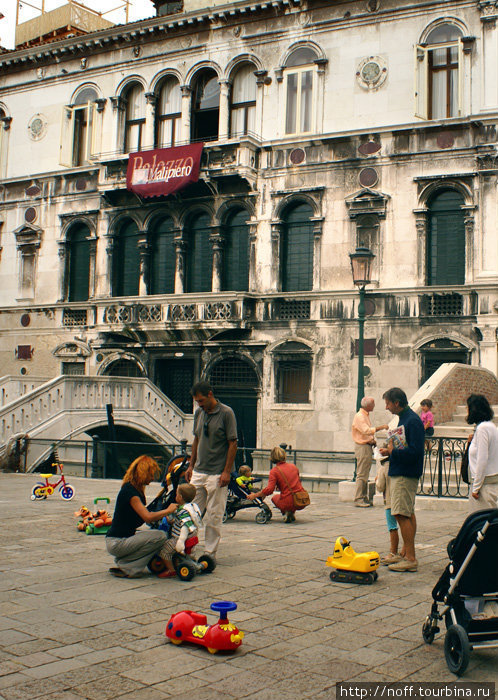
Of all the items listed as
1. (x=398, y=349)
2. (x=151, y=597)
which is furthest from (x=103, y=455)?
(x=151, y=597)

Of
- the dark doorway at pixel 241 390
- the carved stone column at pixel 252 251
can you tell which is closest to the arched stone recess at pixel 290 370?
the dark doorway at pixel 241 390

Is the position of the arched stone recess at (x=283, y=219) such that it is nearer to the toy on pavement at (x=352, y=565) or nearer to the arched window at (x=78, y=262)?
the arched window at (x=78, y=262)

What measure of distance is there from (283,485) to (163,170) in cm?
1765

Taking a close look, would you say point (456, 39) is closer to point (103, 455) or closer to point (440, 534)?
point (103, 455)

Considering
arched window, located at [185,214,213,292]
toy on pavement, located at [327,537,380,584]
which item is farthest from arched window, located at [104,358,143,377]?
toy on pavement, located at [327,537,380,584]

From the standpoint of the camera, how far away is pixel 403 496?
8555 mm

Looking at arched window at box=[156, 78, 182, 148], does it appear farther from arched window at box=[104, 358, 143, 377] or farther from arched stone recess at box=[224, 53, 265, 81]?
arched window at box=[104, 358, 143, 377]

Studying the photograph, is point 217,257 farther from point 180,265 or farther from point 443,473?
point 443,473

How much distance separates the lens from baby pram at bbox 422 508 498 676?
18.2 ft

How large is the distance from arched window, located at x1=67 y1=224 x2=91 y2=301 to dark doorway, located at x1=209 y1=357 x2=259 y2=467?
6757mm

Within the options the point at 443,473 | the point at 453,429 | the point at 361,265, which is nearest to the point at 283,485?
the point at 443,473

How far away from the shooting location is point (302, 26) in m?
26.0

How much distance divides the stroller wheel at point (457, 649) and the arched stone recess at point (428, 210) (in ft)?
61.2

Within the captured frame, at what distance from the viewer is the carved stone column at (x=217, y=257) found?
2686cm
